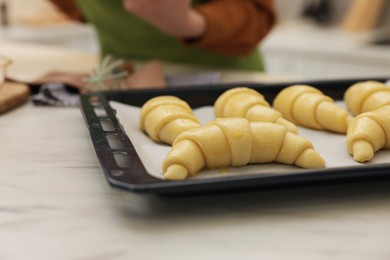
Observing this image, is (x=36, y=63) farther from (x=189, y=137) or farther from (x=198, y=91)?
(x=189, y=137)

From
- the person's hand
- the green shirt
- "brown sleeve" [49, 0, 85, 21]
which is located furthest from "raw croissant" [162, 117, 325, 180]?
"brown sleeve" [49, 0, 85, 21]

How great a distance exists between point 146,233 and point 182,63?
966mm

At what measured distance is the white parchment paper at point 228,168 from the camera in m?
0.61

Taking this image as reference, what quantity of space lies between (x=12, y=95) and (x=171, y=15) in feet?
1.20

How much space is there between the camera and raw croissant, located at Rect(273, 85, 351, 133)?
2.49ft

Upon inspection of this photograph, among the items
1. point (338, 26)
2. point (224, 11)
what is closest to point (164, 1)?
point (224, 11)

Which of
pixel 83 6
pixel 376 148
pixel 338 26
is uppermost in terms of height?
pixel 376 148

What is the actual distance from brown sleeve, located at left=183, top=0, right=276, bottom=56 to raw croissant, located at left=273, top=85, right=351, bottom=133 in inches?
19.9

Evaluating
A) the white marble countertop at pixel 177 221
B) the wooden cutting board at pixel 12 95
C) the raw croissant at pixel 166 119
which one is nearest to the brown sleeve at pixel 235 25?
the wooden cutting board at pixel 12 95

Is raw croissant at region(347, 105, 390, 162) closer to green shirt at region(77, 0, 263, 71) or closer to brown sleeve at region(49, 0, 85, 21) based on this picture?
green shirt at region(77, 0, 263, 71)

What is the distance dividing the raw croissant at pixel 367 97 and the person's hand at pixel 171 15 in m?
0.41

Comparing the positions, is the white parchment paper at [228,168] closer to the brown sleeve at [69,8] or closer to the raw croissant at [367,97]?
the raw croissant at [367,97]

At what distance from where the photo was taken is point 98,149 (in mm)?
589

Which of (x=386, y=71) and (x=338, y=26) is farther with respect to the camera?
(x=338, y=26)
